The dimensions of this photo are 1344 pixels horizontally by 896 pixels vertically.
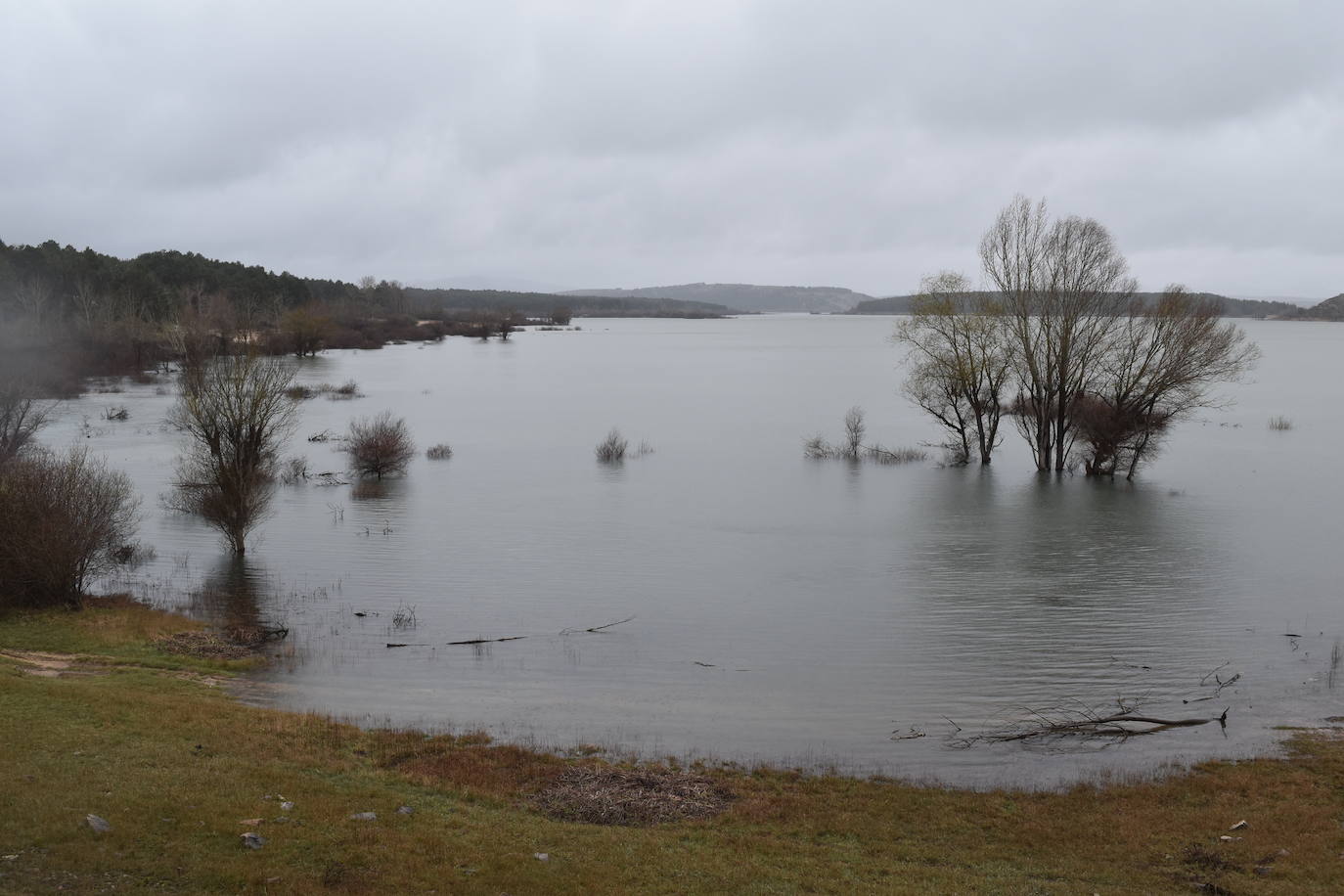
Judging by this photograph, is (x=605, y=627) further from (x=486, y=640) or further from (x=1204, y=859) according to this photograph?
(x=1204, y=859)

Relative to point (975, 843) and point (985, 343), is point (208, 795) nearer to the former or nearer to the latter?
point (975, 843)

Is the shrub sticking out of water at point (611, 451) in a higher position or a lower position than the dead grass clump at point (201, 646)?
higher

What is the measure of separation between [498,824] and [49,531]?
16.3 metres

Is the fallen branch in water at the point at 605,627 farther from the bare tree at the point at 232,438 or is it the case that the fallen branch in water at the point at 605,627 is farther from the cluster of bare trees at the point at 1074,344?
the cluster of bare trees at the point at 1074,344

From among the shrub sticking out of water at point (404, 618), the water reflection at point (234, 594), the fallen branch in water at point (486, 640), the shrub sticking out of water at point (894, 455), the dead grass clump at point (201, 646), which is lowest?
the fallen branch in water at point (486, 640)

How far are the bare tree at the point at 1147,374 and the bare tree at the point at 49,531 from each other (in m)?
42.5

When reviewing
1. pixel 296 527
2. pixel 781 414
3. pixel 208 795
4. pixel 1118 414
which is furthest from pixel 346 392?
pixel 208 795

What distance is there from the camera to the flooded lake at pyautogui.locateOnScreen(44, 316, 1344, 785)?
18.4 m

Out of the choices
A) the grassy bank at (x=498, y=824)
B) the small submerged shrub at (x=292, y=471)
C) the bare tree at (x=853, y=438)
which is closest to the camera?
the grassy bank at (x=498, y=824)

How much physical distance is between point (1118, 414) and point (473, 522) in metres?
31.7

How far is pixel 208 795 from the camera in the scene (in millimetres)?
11648

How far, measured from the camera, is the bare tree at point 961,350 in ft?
166

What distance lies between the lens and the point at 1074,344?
4819 centimetres

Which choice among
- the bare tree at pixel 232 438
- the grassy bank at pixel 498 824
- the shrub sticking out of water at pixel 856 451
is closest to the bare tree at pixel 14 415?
the bare tree at pixel 232 438
